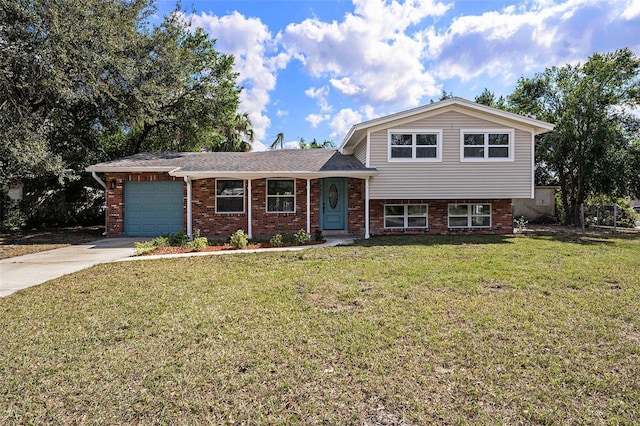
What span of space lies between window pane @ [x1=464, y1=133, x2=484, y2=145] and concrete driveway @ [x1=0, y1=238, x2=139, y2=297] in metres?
11.4

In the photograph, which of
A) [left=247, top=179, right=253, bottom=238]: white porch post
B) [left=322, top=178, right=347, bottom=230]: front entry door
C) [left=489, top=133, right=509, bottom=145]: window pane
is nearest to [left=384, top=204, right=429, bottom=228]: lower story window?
[left=322, top=178, right=347, bottom=230]: front entry door

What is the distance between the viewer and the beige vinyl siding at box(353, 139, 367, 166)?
503 inches

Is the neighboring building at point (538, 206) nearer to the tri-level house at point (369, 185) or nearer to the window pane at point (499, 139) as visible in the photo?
the tri-level house at point (369, 185)

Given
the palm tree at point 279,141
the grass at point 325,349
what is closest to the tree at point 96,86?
the grass at point 325,349

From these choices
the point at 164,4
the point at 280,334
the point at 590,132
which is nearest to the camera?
the point at 280,334

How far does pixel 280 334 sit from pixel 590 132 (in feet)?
65.6

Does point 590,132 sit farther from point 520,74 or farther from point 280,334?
point 280,334

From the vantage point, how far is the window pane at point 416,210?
43.3ft

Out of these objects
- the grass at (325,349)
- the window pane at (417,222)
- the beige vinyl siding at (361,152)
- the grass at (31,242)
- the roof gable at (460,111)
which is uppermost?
the roof gable at (460,111)

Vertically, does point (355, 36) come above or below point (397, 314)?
above

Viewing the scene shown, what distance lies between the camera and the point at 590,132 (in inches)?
663

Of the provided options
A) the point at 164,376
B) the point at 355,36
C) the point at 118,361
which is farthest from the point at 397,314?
the point at 355,36

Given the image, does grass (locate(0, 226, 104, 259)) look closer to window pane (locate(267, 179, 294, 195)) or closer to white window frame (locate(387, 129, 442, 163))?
window pane (locate(267, 179, 294, 195))

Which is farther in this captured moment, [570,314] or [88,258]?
[88,258]
